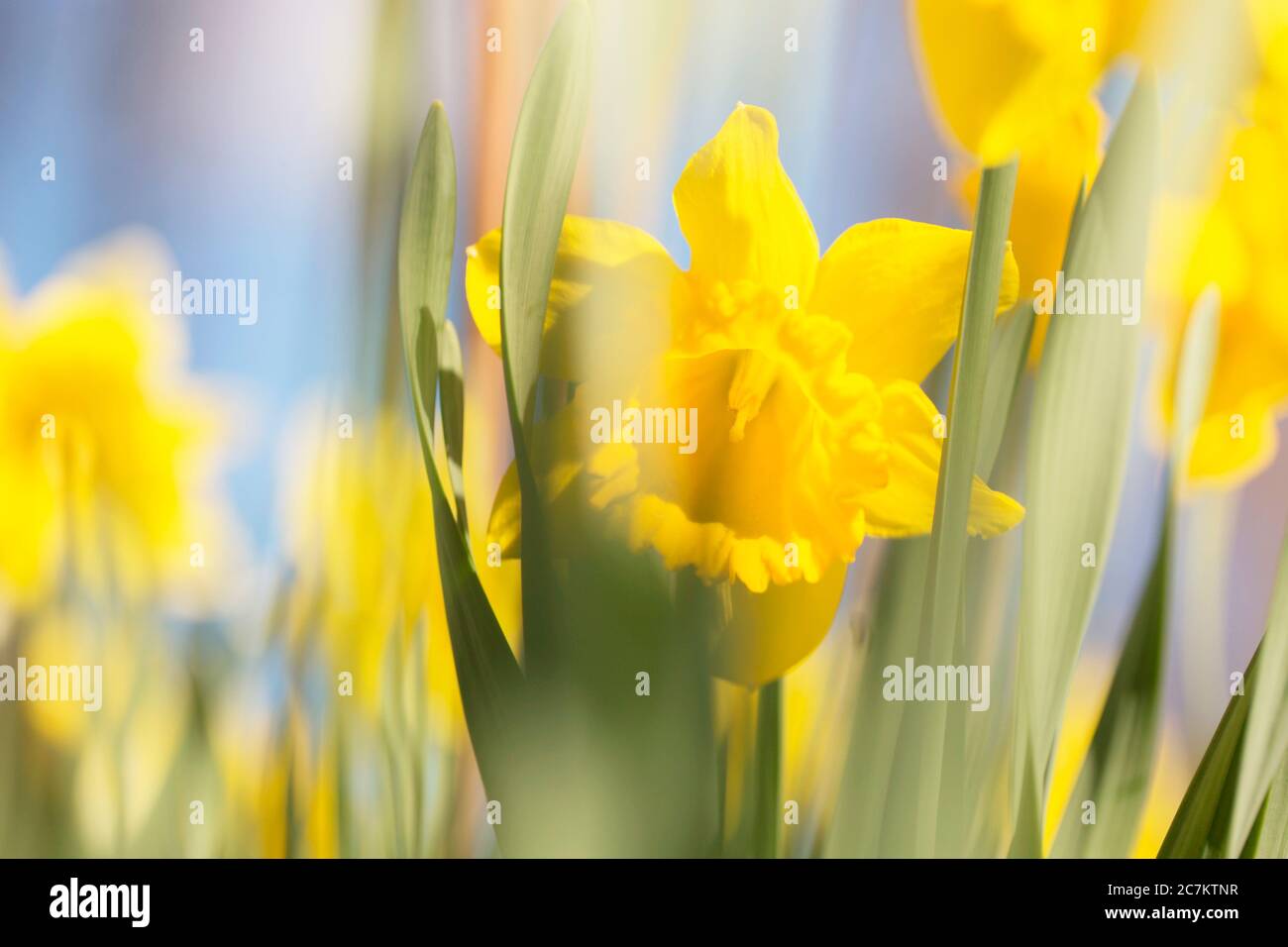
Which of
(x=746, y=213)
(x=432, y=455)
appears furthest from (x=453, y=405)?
(x=746, y=213)

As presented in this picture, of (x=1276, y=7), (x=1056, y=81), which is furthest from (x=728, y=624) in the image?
(x=1276, y=7)

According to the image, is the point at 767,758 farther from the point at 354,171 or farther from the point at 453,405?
the point at 354,171

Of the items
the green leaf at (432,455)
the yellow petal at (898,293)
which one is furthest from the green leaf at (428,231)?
the yellow petal at (898,293)

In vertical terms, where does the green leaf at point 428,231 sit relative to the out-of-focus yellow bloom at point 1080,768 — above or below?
above

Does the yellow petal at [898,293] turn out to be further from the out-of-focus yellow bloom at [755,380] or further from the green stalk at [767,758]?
the green stalk at [767,758]
